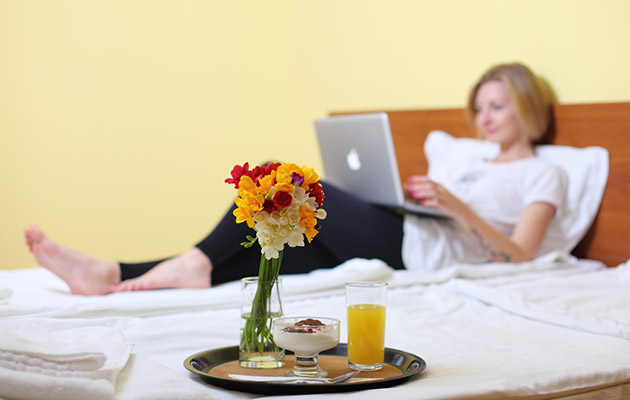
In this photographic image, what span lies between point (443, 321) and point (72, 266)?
0.88m

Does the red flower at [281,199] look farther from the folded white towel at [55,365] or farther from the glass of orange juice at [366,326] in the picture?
the folded white towel at [55,365]

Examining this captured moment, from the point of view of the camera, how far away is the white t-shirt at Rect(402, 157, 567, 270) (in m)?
2.07

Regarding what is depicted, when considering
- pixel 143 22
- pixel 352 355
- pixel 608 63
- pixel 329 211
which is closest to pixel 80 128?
pixel 143 22

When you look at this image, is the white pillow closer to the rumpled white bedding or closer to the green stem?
the rumpled white bedding

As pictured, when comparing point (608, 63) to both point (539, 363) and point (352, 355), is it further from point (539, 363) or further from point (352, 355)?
point (352, 355)

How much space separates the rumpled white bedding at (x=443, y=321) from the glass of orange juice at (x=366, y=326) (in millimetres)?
67

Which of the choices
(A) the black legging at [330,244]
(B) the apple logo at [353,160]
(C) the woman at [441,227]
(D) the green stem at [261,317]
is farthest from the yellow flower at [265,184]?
(B) the apple logo at [353,160]

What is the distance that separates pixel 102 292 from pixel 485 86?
4.56ft

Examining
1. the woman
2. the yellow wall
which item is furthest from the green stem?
the yellow wall

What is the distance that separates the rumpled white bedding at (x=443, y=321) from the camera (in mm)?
983

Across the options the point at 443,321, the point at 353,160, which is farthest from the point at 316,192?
the point at 353,160

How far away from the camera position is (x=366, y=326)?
102 cm

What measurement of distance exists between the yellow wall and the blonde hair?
1.21 feet

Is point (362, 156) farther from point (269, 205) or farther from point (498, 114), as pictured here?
point (269, 205)
